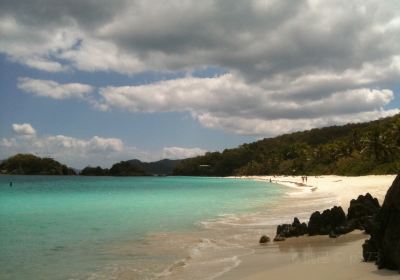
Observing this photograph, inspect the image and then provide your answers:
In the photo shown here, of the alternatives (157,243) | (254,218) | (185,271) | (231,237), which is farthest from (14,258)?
(254,218)

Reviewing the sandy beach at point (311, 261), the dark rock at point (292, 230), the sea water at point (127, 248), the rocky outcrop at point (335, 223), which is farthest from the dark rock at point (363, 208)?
the sea water at point (127, 248)

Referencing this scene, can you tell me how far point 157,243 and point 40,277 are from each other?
21.6 ft

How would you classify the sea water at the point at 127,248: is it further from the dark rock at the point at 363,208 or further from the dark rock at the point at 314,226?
the dark rock at the point at 363,208

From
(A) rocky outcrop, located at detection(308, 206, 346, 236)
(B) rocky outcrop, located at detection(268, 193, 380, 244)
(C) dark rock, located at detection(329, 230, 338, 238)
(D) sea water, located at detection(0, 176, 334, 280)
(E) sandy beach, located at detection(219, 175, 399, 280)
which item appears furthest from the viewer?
(A) rocky outcrop, located at detection(308, 206, 346, 236)

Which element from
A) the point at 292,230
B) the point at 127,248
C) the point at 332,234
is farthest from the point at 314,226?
the point at 127,248

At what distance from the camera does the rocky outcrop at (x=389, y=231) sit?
29.9ft

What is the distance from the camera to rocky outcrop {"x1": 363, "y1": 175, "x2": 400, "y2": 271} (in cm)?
912

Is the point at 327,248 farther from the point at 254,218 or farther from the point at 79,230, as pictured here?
the point at 79,230

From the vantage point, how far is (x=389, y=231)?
9398 mm

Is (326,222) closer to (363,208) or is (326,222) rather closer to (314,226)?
(314,226)

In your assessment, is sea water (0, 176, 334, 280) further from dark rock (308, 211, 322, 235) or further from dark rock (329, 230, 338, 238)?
dark rock (329, 230, 338, 238)

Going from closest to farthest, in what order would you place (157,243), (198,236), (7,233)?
(157,243) < (198,236) < (7,233)

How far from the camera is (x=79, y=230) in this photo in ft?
81.8

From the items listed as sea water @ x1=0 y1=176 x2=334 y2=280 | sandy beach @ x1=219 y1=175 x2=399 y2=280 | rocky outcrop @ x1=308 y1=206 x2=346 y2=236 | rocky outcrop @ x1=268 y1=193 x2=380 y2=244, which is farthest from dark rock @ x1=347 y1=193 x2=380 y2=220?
sea water @ x1=0 y1=176 x2=334 y2=280
